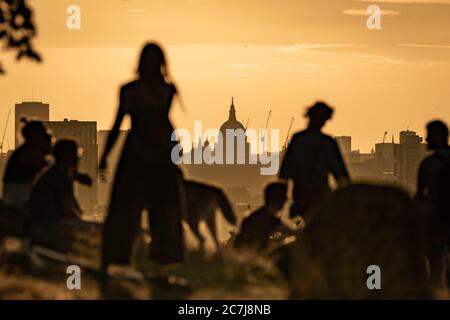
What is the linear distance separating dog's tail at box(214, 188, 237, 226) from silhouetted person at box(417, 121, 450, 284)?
3.08m

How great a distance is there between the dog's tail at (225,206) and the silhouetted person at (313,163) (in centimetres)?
105

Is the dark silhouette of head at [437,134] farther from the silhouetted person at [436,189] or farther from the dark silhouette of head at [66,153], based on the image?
the dark silhouette of head at [66,153]

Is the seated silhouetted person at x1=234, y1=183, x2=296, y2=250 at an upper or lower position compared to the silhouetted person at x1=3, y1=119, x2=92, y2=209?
lower

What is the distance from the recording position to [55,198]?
26.0 metres

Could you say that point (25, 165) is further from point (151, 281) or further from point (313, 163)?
point (313, 163)

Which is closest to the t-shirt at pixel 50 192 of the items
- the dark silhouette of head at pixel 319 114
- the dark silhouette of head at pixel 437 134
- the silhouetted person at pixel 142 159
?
the silhouetted person at pixel 142 159

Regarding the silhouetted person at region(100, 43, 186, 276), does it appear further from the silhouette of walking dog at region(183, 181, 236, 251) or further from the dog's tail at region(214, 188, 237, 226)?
the dog's tail at region(214, 188, 237, 226)

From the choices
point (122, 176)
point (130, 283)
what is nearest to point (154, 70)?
point (122, 176)

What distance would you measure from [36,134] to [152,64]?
2.49 metres

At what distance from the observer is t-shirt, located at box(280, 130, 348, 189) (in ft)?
88.7

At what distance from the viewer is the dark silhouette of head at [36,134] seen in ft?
86.8

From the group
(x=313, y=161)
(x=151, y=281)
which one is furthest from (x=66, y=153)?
(x=313, y=161)

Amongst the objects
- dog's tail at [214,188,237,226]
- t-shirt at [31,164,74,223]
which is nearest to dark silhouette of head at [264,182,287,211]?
dog's tail at [214,188,237,226]

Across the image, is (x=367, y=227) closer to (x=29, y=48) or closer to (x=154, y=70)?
(x=154, y=70)
